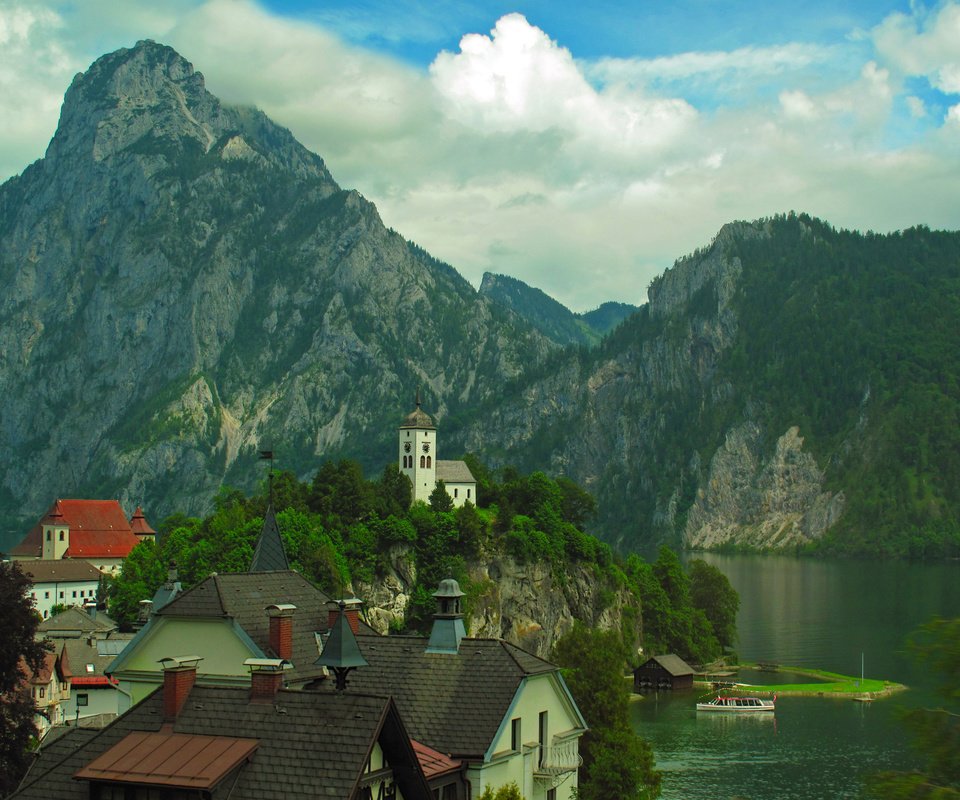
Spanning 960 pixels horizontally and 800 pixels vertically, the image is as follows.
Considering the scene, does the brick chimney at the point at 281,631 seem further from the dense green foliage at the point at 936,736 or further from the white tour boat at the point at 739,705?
the white tour boat at the point at 739,705

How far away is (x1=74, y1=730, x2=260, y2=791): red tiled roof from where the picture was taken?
79.4 feet

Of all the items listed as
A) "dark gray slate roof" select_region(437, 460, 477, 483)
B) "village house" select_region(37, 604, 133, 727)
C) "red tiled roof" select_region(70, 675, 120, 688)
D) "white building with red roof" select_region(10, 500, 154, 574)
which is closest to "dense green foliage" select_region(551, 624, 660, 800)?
"village house" select_region(37, 604, 133, 727)

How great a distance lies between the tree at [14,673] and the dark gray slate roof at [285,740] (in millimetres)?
16775

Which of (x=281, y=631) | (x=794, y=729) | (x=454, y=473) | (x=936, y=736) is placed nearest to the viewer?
(x=936, y=736)

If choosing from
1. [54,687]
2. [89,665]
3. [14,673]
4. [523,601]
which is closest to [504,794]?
[14,673]

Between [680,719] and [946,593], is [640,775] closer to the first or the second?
[680,719]

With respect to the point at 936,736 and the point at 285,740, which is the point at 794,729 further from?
the point at 936,736

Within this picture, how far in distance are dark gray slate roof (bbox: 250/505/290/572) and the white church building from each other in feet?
210

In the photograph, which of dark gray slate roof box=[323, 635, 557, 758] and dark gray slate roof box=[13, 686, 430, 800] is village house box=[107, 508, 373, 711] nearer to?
dark gray slate roof box=[323, 635, 557, 758]

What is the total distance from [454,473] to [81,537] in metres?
63.9

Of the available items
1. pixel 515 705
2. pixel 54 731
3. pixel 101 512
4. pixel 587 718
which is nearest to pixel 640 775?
pixel 587 718

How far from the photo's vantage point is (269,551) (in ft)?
204

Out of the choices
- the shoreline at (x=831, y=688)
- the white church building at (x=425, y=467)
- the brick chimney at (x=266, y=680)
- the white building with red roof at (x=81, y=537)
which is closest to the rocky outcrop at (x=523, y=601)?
the white church building at (x=425, y=467)

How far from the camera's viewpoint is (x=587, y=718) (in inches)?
2014
